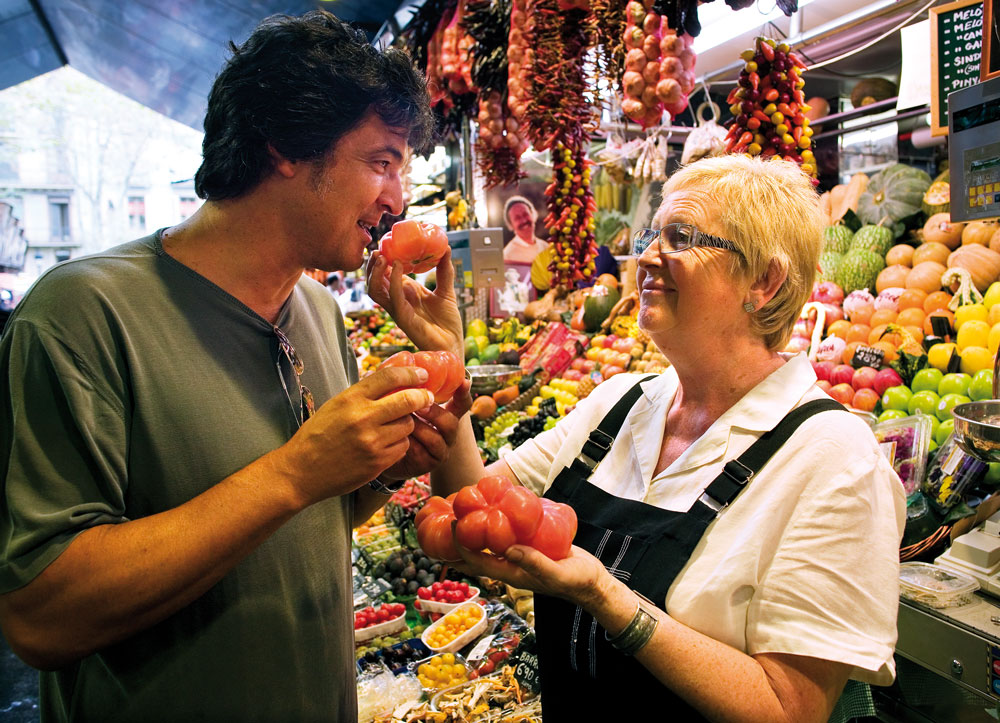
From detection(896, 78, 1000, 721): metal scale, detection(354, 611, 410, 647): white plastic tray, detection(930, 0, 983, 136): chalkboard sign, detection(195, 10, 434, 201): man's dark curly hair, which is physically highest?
detection(930, 0, 983, 136): chalkboard sign

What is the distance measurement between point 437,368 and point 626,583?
2.20ft

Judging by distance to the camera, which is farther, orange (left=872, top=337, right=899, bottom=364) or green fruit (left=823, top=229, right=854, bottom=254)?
green fruit (left=823, top=229, right=854, bottom=254)

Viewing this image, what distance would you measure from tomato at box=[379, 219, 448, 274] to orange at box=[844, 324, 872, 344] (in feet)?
10.3

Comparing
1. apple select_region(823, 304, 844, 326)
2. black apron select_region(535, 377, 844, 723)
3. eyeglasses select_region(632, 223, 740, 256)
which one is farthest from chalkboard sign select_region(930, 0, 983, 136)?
black apron select_region(535, 377, 844, 723)

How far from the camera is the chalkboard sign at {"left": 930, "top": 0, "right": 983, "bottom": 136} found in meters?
2.89

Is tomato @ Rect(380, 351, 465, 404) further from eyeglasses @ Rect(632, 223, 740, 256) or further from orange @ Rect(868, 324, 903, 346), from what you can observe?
orange @ Rect(868, 324, 903, 346)

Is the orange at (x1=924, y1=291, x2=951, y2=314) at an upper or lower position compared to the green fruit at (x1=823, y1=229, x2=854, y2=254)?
lower

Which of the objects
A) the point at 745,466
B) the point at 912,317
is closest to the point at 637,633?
the point at 745,466

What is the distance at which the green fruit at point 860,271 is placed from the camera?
187 inches

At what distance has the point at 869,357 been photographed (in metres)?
3.59

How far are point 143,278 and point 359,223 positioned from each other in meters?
0.48

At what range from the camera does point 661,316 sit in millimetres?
1770

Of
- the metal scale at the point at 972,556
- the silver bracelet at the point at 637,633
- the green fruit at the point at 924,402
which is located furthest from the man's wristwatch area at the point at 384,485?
the green fruit at the point at 924,402

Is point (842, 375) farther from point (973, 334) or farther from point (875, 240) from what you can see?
point (875, 240)
